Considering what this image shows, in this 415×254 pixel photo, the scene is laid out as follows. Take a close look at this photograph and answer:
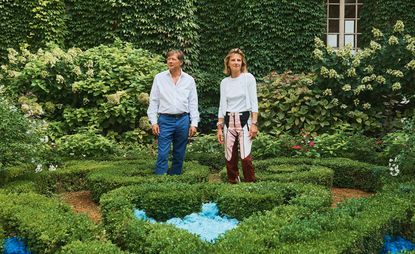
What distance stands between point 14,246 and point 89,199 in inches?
92.3

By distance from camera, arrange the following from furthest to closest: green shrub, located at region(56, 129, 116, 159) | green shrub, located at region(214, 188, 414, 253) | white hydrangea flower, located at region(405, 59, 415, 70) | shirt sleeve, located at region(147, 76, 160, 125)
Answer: white hydrangea flower, located at region(405, 59, 415, 70)
green shrub, located at region(56, 129, 116, 159)
shirt sleeve, located at region(147, 76, 160, 125)
green shrub, located at region(214, 188, 414, 253)

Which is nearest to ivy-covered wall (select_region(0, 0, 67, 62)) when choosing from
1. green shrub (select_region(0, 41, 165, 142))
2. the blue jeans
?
green shrub (select_region(0, 41, 165, 142))

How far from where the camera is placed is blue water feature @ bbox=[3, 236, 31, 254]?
13.6 ft

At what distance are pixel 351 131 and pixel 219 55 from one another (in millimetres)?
4739

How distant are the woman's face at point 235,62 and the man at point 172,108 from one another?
0.60 metres

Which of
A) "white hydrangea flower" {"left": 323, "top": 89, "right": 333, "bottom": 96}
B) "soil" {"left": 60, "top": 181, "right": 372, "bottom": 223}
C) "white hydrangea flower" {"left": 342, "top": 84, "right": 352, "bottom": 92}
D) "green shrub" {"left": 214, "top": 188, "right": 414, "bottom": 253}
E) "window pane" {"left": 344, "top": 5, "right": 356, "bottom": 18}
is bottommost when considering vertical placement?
"soil" {"left": 60, "top": 181, "right": 372, "bottom": 223}

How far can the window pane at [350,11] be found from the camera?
548 inches

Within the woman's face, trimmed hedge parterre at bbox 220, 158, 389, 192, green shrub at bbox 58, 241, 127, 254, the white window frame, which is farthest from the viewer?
the white window frame

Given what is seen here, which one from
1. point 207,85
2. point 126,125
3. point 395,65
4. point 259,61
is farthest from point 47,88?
point 395,65

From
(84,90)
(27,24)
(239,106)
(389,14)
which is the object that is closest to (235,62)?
(239,106)

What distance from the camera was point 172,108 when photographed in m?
6.28

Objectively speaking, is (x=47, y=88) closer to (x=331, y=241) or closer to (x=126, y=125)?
(x=126, y=125)

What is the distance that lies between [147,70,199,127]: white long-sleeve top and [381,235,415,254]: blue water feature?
2.75 meters

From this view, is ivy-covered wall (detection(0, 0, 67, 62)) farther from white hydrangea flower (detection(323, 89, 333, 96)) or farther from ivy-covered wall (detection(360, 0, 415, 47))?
ivy-covered wall (detection(360, 0, 415, 47))
